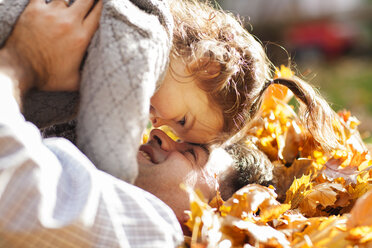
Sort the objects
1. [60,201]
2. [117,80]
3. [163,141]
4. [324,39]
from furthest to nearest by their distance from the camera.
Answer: [324,39] < [163,141] < [117,80] < [60,201]

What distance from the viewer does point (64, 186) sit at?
1.03 metres

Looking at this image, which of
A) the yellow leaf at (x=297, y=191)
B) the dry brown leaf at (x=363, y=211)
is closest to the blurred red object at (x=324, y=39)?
the yellow leaf at (x=297, y=191)

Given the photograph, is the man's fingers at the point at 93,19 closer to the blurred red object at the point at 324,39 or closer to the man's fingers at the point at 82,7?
the man's fingers at the point at 82,7

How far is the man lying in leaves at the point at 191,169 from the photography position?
4.50ft

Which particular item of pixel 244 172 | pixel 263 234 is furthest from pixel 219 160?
pixel 263 234

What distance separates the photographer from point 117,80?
1.12 metres

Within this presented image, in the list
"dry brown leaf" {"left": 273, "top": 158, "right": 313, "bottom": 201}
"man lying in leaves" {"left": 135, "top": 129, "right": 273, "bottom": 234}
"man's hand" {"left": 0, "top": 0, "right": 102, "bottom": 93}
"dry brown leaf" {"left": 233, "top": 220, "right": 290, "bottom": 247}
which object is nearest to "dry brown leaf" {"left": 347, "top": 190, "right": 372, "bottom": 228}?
"dry brown leaf" {"left": 233, "top": 220, "right": 290, "bottom": 247}

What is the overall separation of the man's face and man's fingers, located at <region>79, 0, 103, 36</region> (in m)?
0.42

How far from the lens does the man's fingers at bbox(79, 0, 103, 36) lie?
1.22 m

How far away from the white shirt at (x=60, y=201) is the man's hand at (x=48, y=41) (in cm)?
13

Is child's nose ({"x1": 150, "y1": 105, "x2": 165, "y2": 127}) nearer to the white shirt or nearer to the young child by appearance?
the young child

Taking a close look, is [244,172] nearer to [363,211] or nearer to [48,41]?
[363,211]

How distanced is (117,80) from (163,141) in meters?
0.44

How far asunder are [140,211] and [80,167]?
0.17 m
